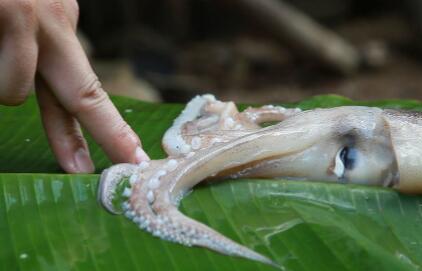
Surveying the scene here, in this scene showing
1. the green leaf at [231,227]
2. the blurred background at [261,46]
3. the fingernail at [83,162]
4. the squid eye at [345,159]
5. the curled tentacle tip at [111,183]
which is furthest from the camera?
the blurred background at [261,46]

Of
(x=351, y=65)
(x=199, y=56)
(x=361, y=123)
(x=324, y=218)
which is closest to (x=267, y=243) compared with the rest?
(x=324, y=218)

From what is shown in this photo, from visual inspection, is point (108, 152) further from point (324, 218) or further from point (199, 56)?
point (199, 56)

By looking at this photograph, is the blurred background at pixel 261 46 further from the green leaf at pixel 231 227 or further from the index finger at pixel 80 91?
the green leaf at pixel 231 227

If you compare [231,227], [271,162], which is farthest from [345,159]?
[231,227]

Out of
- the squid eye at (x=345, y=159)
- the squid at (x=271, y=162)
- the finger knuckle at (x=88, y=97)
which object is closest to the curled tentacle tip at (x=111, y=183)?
the squid at (x=271, y=162)

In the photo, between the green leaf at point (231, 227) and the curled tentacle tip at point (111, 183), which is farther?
the curled tentacle tip at point (111, 183)

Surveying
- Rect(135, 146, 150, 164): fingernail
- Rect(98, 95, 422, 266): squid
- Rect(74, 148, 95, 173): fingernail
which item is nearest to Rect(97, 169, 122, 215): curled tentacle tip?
Rect(98, 95, 422, 266): squid

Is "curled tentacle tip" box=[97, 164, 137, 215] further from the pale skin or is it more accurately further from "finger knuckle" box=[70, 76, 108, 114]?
"finger knuckle" box=[70, 76, 108, 114]

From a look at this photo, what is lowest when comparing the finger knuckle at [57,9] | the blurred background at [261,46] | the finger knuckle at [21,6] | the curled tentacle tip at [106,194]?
the blurred background at [261,46]
